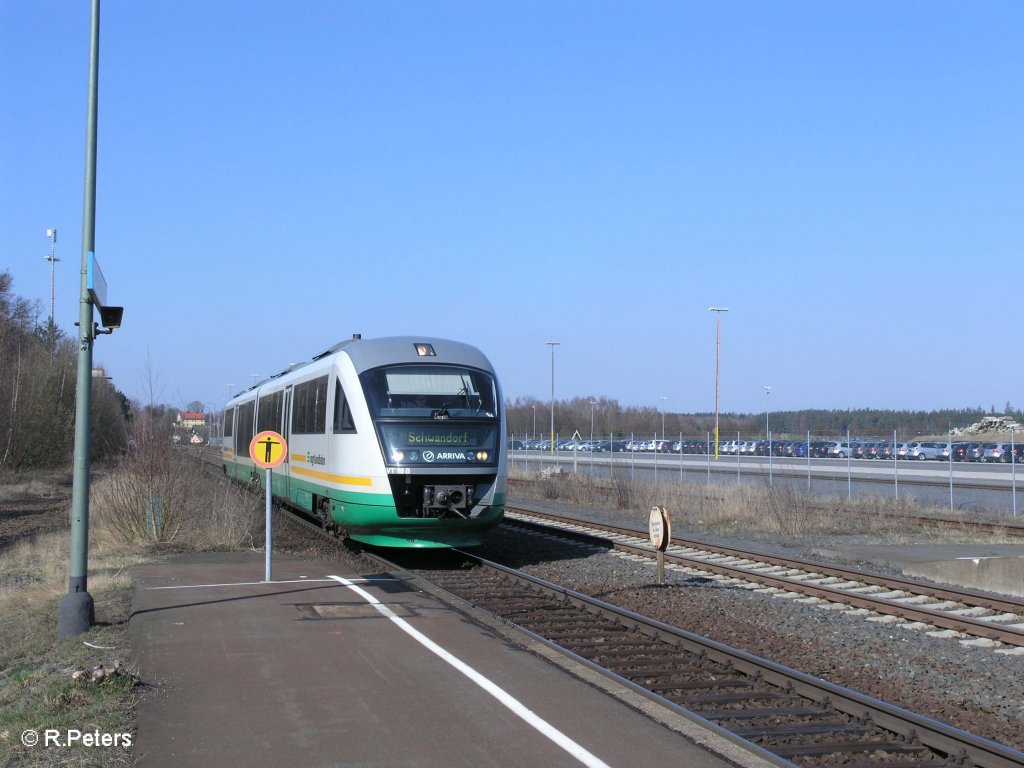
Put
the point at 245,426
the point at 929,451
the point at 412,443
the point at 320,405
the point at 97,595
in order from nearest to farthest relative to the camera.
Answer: the point at 97,595
the point at 412,443
the point at 320,405
the point at 245,426
the point at 929,451

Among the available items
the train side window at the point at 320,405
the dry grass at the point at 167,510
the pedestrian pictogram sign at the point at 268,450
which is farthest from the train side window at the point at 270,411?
the pedestrian pictogram sign at the point at 268,450

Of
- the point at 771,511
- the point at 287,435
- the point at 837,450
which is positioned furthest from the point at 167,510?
the point at 837,450

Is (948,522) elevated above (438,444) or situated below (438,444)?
below

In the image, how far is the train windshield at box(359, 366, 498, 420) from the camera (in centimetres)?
1478

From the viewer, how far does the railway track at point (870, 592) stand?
421 inches

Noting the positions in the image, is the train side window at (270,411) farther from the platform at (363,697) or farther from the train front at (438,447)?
the platform at (363,697)

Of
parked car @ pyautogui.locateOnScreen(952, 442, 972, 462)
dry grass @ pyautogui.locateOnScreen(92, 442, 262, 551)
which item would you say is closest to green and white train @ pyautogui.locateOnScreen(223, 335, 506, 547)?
dry grass @ pyautogui.locateOnScreen(92, 442, 262, 551)

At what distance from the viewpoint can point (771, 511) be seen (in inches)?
907

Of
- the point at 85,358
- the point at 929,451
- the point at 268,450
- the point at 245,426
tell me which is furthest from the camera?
the point at 929,451

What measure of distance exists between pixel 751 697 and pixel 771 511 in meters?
15.9

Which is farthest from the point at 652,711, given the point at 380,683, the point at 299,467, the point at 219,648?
the point at 299,467

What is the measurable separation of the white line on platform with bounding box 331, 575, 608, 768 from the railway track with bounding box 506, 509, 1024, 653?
17.8ft

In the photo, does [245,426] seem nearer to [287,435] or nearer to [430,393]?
[287,435]

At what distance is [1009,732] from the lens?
6.98 metres
